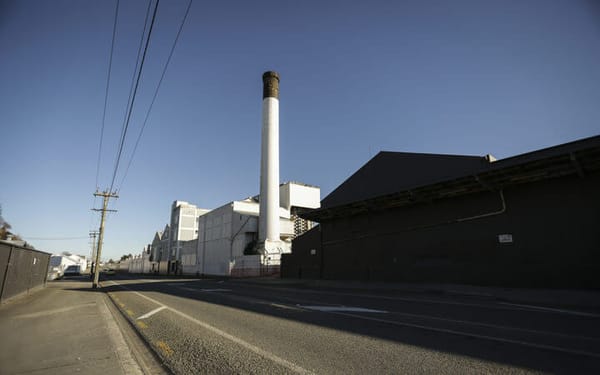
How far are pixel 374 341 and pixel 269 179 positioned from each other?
35.8m

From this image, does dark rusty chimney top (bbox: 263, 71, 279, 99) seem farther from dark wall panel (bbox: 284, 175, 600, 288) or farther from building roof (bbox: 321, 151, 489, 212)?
dark wall panel (bbox: 284, 175, 600, 288)

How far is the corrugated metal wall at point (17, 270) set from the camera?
11.2 m

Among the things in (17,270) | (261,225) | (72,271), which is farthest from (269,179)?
(72,271)

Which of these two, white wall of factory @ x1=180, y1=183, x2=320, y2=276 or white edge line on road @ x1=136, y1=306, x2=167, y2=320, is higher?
white wall of factory @ x1=180, y1=183, x2=320, y2=276

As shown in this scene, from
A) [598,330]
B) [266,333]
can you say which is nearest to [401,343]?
[266,333]

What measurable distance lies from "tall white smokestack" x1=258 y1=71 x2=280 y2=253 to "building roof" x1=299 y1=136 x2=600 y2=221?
38.3 feet

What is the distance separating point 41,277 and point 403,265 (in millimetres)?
22309

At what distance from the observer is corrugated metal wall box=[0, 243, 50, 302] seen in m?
11.2

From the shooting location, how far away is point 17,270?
13023mm

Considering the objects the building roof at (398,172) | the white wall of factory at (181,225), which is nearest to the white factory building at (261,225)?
the white wall of factory at (181,225)

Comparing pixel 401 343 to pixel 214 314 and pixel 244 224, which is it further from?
pixel 244 224

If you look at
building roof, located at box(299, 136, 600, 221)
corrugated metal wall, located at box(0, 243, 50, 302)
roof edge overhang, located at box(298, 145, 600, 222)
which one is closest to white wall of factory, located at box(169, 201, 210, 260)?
building roof, located at box(299, 136, 600, 221)

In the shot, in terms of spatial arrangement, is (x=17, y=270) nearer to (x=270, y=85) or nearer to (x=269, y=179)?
(x=269, y=179)

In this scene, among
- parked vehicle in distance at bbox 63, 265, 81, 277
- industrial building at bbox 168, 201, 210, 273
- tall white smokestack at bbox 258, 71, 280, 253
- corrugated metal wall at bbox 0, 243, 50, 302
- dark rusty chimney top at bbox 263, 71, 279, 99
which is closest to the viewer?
corrugated metal wall at bbox 0, 243, 50, 302
